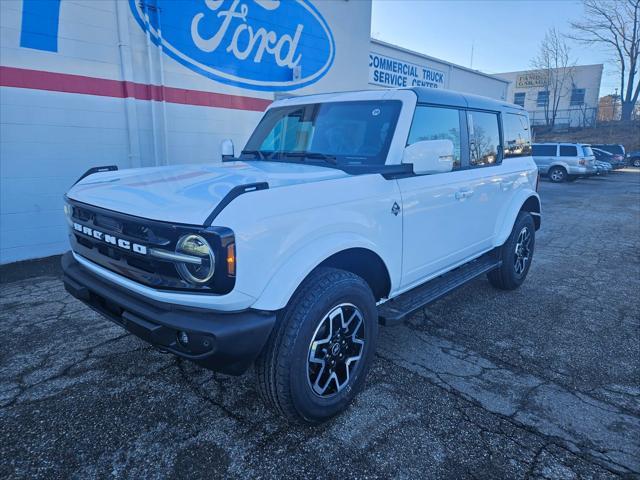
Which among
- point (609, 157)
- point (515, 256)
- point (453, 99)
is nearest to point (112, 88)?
point (453, 99)

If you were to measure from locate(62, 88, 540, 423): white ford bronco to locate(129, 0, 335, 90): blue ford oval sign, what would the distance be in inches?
152

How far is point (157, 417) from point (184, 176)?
1.50m

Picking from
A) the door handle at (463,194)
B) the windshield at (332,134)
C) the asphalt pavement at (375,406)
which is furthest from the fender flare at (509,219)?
the windshield at (332,134)

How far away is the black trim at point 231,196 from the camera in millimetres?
1889

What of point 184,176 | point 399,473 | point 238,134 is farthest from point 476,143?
point 238,134

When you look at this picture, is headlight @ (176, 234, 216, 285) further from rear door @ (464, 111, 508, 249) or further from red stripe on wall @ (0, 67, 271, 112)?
red stripe on wall @ (0, 67, 271, 112)

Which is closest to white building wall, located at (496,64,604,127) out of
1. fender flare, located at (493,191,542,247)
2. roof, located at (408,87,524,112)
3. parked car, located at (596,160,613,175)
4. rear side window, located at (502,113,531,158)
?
parked car, located at (596,160,613,175)

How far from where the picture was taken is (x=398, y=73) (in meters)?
12.3

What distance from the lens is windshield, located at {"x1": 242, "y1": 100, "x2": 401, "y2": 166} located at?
9.89ft

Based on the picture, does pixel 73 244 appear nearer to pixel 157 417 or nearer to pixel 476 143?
pixel 157 417

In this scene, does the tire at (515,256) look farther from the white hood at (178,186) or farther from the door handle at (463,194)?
the white hood at (178,186)

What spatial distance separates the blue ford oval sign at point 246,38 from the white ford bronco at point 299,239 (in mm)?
3855

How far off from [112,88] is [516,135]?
556 cm

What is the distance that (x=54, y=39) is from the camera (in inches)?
214
